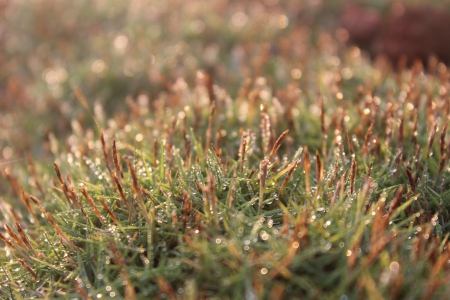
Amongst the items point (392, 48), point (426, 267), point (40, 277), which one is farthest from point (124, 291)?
point (392, 48)

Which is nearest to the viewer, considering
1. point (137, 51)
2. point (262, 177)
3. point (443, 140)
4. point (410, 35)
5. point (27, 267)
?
point (262, 177)

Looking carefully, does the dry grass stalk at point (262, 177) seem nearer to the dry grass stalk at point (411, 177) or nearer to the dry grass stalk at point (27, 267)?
the dry grass stalk at point (411, 177)

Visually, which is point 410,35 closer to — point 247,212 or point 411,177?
point 411,177

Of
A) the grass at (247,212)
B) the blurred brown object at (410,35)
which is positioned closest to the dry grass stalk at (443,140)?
the grass at (247,212)

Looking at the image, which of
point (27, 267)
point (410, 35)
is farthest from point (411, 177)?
point (410, 35)

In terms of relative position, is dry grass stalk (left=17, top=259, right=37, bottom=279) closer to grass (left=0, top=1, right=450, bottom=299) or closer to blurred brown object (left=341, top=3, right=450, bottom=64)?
grass (left=0, top=1, right=450, bottom=299)

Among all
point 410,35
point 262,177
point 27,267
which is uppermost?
point 262,177

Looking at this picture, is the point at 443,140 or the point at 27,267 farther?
the point at 443,140

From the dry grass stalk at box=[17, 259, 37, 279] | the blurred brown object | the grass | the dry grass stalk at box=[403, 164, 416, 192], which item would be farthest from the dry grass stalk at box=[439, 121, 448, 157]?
the blurred brown object

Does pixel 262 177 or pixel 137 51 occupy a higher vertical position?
pixel 262 177
